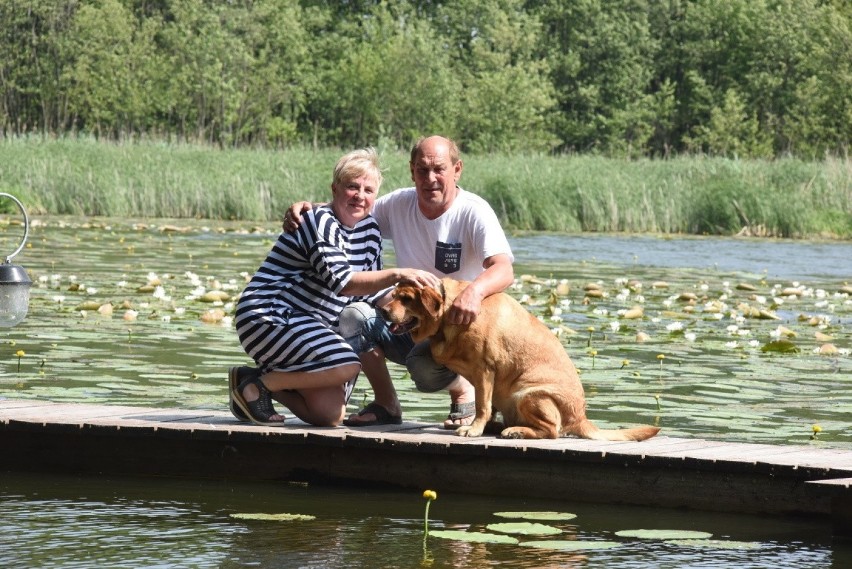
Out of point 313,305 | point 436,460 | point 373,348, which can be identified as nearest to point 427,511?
point 436,460

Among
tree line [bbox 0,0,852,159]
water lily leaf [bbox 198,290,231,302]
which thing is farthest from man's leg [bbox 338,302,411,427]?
tree line [bbox 0,0,852,159]

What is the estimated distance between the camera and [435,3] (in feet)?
230

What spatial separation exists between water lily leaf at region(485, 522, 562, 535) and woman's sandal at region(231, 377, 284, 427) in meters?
1.34

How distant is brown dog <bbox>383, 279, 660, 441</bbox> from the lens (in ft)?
18.2

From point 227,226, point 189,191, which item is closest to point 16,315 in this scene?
point 227,226

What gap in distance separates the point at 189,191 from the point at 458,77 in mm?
37584

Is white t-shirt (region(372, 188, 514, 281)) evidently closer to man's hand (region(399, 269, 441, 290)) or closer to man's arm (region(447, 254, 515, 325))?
man's arm (region(447, 254, 515, 325))

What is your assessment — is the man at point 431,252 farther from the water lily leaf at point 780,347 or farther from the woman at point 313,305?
the water lily leaf at point 780,347

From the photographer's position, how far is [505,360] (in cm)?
560

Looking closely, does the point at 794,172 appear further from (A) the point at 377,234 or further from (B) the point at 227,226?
(A) the point at 377,234

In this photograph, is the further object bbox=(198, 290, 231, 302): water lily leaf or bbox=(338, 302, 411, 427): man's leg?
bbox=(198, 290, 231, 302): water lily leaf

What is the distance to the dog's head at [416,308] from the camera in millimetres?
5496

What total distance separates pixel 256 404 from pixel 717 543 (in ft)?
6.79

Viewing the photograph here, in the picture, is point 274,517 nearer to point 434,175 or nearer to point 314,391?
point 314,391
